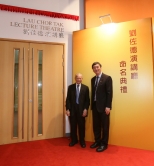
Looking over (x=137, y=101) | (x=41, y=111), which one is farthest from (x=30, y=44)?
(x=137, y=101)

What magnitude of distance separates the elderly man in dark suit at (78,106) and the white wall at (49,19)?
24.0 inches

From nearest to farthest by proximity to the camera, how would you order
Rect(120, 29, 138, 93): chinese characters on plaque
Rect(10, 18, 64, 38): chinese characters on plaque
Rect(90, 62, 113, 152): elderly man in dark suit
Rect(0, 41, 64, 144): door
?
Rect(90, 62, 113, 152): elderly man in dark suit, Rect(120, 29, 138, 93): chinese characters on plaque, Rect(0, 41, 64, 144): door, Rect(10, 18, 64, 38): chinese characters on plaque

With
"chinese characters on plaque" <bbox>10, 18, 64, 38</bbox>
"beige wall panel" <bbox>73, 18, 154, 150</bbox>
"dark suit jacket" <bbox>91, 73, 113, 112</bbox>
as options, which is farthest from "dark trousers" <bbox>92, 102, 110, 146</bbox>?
"chinese characters on plaque" <bbox>10, 18, 64, 38</bbox>

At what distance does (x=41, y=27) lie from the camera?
3562 mm

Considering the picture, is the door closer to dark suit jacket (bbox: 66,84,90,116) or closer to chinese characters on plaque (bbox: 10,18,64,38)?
chinese characters on plaque (bbox: 10,18,64,38)

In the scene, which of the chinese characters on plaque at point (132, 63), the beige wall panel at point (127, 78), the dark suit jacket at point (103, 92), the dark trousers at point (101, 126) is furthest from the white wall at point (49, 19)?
the chinese characters on plaque at point (132, 63)

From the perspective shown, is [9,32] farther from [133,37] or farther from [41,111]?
[133,37]

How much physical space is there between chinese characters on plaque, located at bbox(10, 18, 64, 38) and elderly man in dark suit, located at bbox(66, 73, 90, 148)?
4.04 feet

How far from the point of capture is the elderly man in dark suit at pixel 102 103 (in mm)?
2865

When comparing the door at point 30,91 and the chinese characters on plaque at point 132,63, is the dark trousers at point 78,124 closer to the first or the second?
the door at point 30,91

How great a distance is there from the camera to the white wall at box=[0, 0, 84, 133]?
131 inches

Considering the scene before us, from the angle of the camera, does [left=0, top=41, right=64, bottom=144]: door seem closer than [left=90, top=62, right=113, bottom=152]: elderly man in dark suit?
No

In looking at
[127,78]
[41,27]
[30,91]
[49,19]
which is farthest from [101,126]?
[49,19]

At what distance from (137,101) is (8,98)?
2501 millimetres
